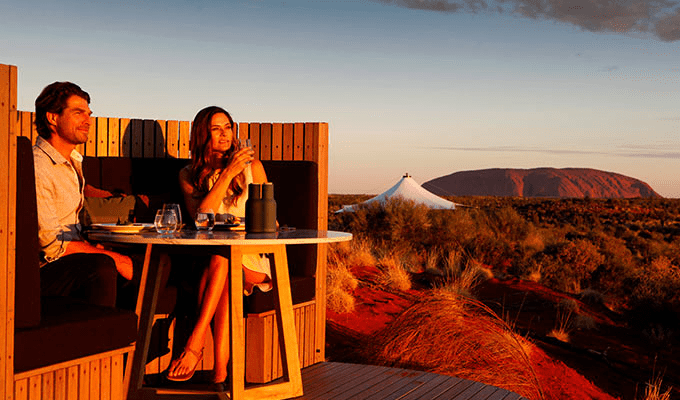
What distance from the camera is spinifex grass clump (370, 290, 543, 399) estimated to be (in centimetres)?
512

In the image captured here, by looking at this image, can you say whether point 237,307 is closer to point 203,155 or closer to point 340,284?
point 203,155

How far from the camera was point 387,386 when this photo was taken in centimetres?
375

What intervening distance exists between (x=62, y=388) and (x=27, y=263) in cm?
55

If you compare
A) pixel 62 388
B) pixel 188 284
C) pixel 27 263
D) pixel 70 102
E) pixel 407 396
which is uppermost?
pixel 70 102

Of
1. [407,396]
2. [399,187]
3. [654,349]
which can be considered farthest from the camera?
[399,187]

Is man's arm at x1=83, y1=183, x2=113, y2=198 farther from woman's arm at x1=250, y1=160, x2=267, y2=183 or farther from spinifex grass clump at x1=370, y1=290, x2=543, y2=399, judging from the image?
spinifex grass clump at x1=370, y1=290, x2=543, y2=399

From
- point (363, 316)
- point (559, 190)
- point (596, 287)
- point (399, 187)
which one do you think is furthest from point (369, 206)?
point (559, 190)

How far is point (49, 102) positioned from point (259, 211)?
132 centimetres

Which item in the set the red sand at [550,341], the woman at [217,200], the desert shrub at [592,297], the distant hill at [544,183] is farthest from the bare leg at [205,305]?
the distant hill at [544,183]

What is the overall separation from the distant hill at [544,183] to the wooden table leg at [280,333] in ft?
342

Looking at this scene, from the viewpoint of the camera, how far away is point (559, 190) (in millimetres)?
111750

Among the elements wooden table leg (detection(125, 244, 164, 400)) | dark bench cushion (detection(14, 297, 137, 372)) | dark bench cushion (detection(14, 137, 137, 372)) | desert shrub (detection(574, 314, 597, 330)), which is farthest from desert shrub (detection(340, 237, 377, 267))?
dark bench cushion (detection(14, 137, 137, 372))

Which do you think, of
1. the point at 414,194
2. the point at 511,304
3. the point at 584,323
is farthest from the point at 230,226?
the point at 414,194

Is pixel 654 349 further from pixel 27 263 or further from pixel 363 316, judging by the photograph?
pixel 27 263
